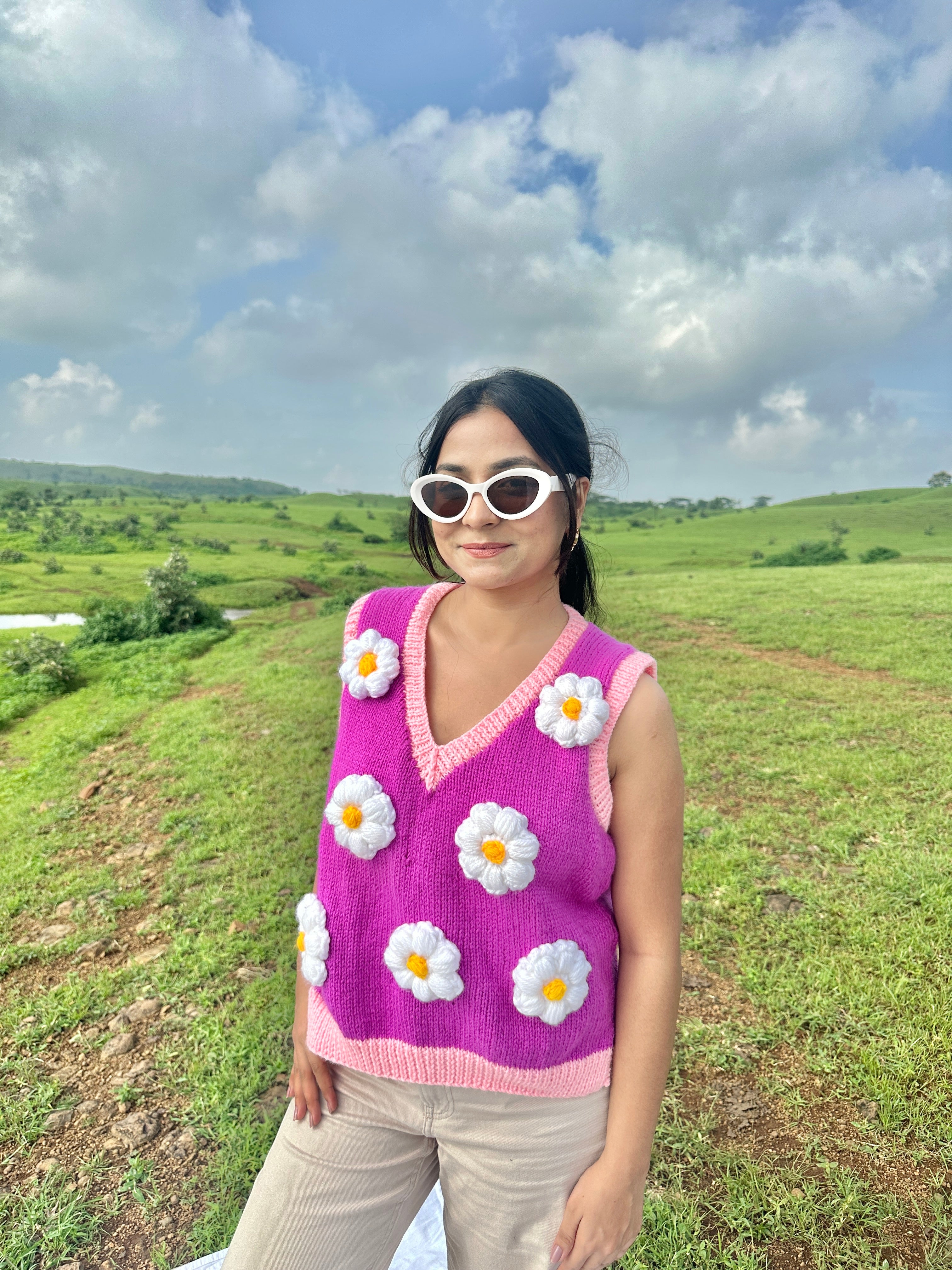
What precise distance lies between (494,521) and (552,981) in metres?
0.76

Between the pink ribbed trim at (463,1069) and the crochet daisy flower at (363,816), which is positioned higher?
the crochet daisy flower at (363,816)

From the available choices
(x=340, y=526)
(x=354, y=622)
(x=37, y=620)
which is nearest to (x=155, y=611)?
(x=37, y=620)

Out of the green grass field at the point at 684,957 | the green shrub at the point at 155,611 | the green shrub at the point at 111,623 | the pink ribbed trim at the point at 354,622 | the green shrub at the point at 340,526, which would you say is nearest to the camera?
the pink ribbed trim at the point at 354,622

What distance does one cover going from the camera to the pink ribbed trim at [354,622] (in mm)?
1314

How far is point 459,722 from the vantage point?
1.19 meters

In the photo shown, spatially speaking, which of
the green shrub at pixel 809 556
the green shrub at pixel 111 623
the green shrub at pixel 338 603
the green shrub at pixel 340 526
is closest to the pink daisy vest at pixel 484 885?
the green shrub at pixel 111 623

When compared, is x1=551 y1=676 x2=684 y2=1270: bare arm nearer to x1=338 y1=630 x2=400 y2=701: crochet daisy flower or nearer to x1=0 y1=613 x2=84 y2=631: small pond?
x1=338 y1=630 x2=400 y2=701: crochet daisy flower

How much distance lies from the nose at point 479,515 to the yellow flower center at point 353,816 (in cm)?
52

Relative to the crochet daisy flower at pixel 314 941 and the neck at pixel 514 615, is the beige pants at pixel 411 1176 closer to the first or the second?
the crochet daisy flower at pixel 314 941

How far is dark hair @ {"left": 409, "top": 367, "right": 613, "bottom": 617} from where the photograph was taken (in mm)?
1148

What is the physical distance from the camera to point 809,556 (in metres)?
22.3

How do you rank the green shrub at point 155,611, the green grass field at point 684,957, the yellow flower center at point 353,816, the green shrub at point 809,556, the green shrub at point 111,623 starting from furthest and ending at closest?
1. the green shrub at point 809,556
2. the green shrub at point 155,611
3. the green shrub at point 111,623
4. the green grass field at point 684,957
5. the yellow flower center at point 353,816

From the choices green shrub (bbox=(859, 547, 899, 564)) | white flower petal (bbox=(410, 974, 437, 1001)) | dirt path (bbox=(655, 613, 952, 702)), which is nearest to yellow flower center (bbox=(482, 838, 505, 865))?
white flower petal (bbox=(410, 974, 437, 1001))

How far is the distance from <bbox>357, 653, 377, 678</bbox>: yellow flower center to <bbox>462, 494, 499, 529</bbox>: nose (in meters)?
0.30
